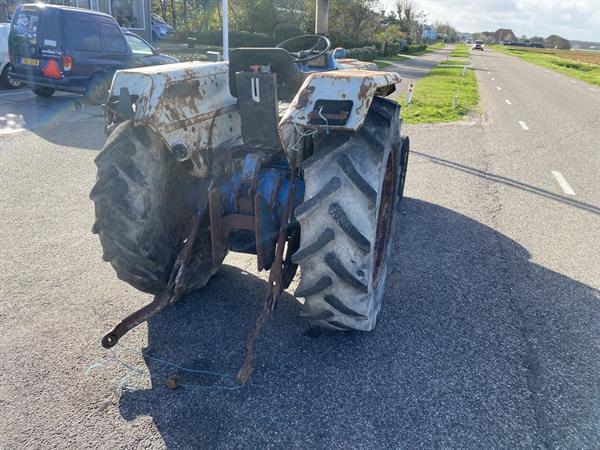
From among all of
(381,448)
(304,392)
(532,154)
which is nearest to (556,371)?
(381,448)

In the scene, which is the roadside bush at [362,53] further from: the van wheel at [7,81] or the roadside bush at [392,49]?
the van wheel at [7,81]

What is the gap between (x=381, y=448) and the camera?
2.50m

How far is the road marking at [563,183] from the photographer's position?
7.05m

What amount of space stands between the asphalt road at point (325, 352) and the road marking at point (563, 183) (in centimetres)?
135

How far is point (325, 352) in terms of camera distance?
3209 millimetres

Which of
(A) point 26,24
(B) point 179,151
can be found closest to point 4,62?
(A) point 26,24

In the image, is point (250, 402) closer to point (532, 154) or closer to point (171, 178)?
point (171, 178)

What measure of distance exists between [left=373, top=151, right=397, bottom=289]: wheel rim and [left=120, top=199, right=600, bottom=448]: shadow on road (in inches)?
15.5

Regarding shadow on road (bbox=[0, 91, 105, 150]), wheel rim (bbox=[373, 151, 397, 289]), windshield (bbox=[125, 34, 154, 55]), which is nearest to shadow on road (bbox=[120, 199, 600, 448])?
wheel rim (bbox=[373, 151, 397, 289])

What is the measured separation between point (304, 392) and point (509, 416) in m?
1.14

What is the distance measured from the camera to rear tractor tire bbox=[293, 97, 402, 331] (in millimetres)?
→ 2764

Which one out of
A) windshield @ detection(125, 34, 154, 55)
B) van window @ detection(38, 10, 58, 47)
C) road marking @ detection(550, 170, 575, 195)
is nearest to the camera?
road marking @ detection(550, 170, 575, 195)

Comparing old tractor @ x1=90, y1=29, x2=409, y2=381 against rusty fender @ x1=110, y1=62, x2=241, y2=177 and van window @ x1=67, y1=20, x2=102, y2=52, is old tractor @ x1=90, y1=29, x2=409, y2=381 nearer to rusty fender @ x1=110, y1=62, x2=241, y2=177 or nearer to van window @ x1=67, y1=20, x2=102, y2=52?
rusty fender @ x1=110, y1=62, x2=241, y2=177

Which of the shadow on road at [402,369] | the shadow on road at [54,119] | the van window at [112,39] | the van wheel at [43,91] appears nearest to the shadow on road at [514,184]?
the shadow on road at [402,369]
